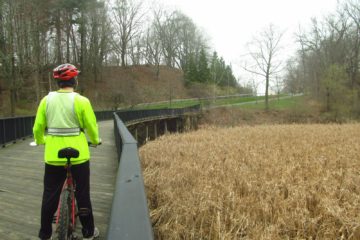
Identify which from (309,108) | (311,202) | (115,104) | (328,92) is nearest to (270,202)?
(311,202)

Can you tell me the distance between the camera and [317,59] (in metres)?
46.2

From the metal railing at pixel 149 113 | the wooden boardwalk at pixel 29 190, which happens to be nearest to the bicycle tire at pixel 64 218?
the wooden boardwalk at pixel 29 190

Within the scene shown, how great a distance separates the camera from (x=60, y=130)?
2982mm

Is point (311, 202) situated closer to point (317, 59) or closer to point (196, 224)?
point (196, 224)

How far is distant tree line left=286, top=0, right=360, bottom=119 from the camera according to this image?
122ft

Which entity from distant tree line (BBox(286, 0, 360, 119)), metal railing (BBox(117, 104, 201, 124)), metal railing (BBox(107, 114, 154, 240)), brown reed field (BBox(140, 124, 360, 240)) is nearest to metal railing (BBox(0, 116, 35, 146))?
brown reed field (BBox(140, 124, 360, 240))

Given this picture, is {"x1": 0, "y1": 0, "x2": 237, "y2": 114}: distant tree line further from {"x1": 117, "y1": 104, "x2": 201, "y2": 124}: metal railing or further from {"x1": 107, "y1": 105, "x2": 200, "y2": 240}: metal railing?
{"x1": 107, "y1": 105, "x2": 200, "y2": 240}: metal railing

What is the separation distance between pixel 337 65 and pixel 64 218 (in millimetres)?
41068

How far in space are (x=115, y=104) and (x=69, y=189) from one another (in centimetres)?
3642

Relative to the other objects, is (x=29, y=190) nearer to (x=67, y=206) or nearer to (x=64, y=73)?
(x=67, y=206)

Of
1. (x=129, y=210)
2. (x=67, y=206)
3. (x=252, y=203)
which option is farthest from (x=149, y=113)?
(x=129, y=210)

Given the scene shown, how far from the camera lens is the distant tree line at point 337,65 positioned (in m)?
37.2

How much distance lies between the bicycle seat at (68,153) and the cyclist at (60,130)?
13 centimetres

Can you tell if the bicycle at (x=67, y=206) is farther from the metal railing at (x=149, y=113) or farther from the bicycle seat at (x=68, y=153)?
the metal railing at (x=149, y=113)
